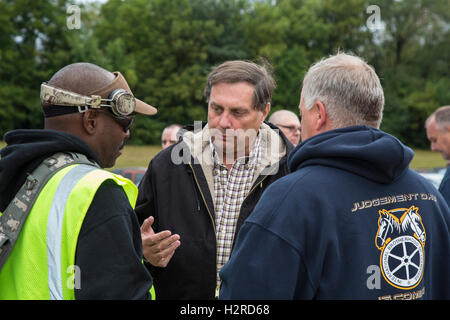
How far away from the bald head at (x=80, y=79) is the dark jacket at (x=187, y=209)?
1.21 meters

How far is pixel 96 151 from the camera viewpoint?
86.1 inches

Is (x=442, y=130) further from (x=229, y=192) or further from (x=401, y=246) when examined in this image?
(x=401, y=246)

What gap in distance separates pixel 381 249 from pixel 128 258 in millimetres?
977

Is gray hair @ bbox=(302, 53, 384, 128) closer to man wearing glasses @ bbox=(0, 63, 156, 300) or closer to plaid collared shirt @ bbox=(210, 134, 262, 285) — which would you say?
man wearing glasses @ bbox=(0, 63, 156, 300)

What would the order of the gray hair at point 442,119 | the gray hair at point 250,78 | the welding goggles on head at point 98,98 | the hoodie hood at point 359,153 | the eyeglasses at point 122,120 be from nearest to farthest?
the hoodie hood at point 359,153 → the welding goggles on head at point 98,98 → the eyeglasses at point 122,120 → the gray hair at point 250,78 → the gray hair at point 442,119

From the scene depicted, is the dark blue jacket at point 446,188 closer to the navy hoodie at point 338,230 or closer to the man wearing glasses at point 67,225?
the navy hoodie at point 338,230

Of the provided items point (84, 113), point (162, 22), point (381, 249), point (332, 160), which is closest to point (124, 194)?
→ point (84, 113)

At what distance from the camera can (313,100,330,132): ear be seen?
2.14m

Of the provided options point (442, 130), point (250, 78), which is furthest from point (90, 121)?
point (442, 130)

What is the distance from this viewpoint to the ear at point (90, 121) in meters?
2.13

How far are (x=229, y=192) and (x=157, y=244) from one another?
72 cm

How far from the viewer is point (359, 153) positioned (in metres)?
1.91

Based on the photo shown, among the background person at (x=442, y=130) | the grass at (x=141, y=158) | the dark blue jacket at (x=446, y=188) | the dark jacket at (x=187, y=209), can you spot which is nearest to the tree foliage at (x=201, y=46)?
the grass at (x=141, y=158)

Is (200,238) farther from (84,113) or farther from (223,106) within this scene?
(84,113)
